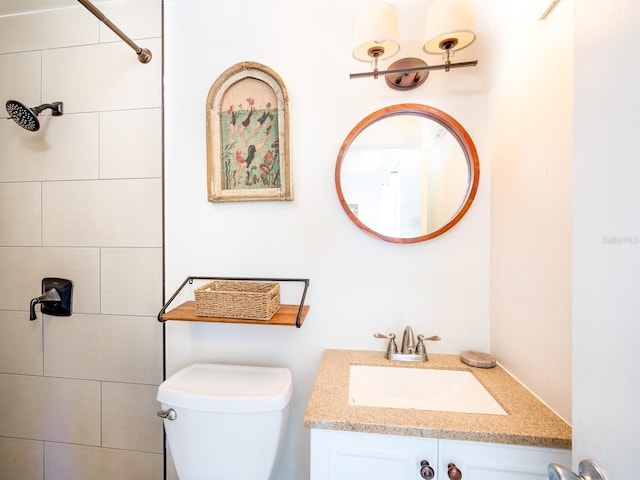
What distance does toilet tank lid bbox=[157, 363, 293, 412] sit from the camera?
0.86m

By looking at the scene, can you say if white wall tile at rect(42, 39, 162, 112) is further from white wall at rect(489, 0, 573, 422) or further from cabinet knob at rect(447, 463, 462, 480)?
cabinet knob at rect(447, 463, 462, 480)

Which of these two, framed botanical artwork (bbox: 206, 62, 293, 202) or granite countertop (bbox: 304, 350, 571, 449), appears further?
framed botanical artwork (bbox: 206, 62, 293, 202)

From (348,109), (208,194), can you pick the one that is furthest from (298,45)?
(208,194)

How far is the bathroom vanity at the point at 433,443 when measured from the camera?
64 centimetres

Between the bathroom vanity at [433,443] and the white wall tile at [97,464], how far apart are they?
3.16 ft

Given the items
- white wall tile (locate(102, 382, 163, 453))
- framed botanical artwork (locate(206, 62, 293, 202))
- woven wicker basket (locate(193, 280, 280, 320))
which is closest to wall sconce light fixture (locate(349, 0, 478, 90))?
framed botanical artwork (locate(206, 62, 293, 202))

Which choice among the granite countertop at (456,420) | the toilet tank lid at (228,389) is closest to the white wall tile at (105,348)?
the toilet tank lid at (228,389)

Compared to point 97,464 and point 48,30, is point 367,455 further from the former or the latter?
point 48,30

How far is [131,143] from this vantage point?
3.94 ft

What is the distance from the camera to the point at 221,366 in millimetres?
1091

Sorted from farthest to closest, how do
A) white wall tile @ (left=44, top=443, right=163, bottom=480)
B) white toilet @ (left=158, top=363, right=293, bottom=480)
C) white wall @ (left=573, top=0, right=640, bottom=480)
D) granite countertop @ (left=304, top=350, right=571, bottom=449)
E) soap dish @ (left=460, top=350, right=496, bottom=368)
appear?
white wall tile @ (left=44, top=443, right=163, bottom=480), soap dish @ (left=460, top=350, right=496, bottom=368), white toilet @ (left=158, top=363, right=293, bottom=480), granite countertop @ (left=304, top=350, right=571, bottom=449), white wall @ (left=573, top=0, right=640, bottom=480)

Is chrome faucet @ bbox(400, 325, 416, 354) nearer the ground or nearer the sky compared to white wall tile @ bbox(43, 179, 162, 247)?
nearer the ground

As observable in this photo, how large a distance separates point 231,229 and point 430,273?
0.85m

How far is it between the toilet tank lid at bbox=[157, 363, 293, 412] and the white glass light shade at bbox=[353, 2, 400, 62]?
1.24m
